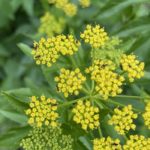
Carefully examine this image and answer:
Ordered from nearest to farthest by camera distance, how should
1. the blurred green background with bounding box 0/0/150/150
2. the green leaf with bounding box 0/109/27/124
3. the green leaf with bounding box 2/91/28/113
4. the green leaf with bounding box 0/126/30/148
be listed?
the green leaf with bounding box 2/91/28/113, the green leaf with bounding box 0/126/30/148, the green leaf with bounding box 0/109/27/124, the blurred green background with bounding box 0/0/150/150

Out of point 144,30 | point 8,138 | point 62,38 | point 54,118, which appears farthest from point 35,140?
point 144,30

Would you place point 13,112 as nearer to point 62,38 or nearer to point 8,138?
point 8,138

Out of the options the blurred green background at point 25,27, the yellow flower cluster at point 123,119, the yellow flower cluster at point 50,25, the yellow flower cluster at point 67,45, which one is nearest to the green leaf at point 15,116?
the yellow flower cluster at point 67,45

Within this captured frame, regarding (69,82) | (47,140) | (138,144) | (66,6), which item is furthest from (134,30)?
(47,140)

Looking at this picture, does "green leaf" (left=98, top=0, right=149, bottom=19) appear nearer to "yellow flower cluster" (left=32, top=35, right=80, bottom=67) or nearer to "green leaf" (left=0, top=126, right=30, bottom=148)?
"yellow flower cluster" (left=32, top=35, right=80, bottom=67)

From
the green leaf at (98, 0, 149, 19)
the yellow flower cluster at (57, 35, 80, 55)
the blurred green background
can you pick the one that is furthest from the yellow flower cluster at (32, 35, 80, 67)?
the blurred green background

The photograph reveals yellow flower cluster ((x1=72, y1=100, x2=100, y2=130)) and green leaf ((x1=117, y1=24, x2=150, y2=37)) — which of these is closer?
yellow flower cluster ((x1=72, y1=100, x2=100, y2=130))

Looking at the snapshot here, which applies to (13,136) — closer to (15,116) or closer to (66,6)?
(15,116)
